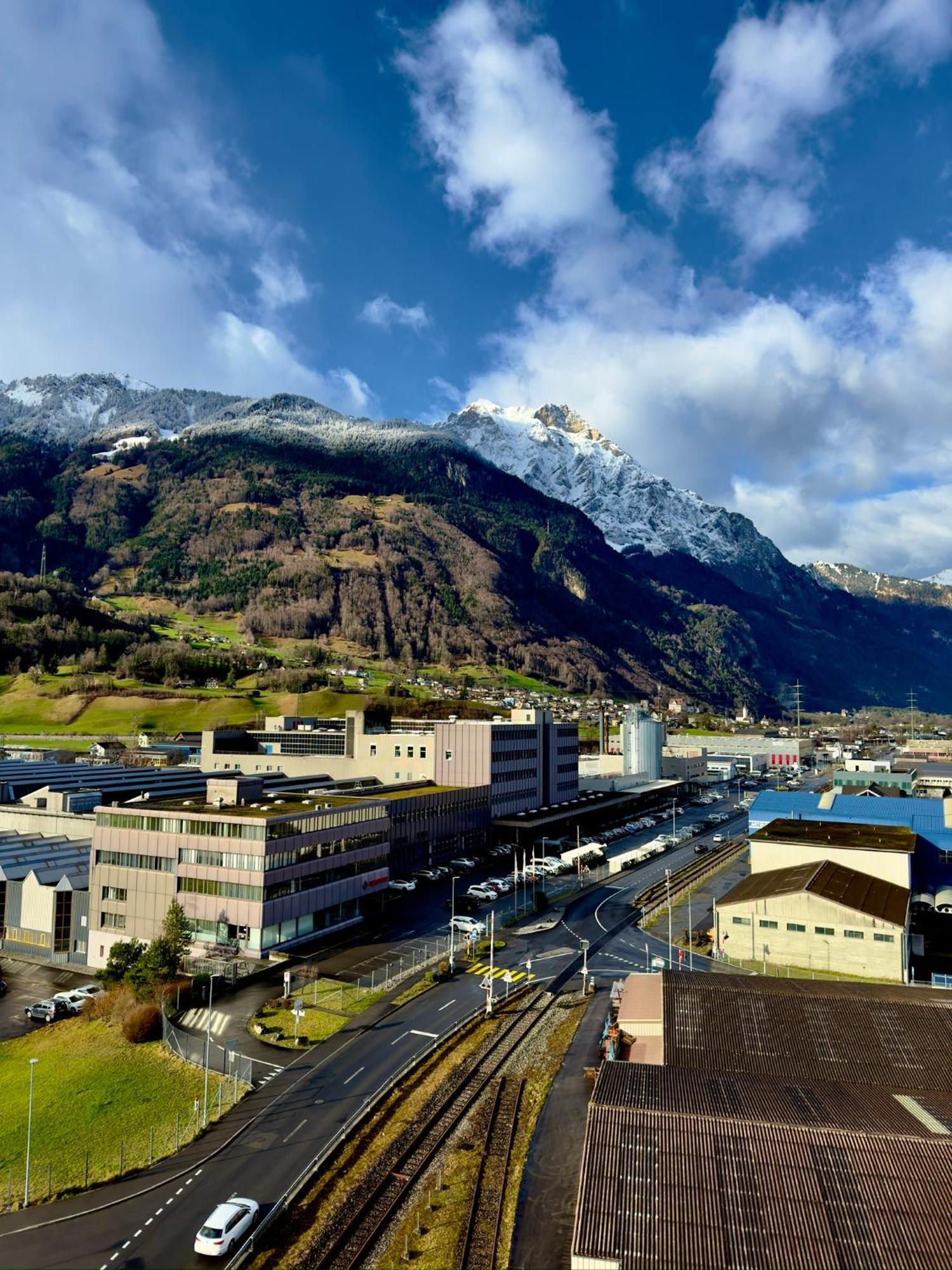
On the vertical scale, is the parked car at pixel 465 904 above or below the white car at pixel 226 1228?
below

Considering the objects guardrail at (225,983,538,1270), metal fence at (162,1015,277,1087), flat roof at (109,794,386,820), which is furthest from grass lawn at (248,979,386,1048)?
flat roof at (109,794,386,820)

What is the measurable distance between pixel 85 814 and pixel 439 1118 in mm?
54253

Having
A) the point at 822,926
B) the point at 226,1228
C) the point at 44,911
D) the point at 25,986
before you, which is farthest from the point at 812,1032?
the point at 44,911

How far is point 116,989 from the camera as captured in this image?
48531 millimetres

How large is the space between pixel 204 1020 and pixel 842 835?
5365 cm

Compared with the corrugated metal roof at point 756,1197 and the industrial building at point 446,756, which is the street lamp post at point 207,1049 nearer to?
the corrugated metal roof at point 756,1197

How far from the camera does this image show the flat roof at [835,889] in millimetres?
54844

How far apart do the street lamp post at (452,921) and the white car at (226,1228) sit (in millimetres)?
27238

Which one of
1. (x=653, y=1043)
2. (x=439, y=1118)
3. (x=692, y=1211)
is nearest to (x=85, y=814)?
(x=439, y=1118)

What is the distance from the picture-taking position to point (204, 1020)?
151ft

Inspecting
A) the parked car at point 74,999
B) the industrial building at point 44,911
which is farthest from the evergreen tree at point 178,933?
the industrial building at point 44,911

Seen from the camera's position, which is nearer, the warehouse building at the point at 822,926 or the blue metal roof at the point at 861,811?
the warehouse building at the point at 822,926

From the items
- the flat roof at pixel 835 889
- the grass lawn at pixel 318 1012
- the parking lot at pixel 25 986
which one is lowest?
the parking lot at pixel 25 986

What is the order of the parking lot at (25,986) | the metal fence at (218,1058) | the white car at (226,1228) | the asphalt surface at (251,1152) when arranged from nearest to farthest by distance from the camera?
1. the white car at (226,1228)
2. the asphalt surface at (251,1152)
3. the metal fence at (218,1058)
4. the parking lot at (25,986)
